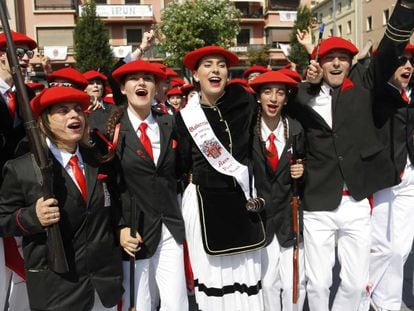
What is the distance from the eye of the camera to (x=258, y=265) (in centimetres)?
352

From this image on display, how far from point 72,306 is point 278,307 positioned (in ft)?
5.90

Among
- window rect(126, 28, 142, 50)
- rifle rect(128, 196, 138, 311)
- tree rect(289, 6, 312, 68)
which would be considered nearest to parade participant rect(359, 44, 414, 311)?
rifle rect(128, 196, 138, 311)

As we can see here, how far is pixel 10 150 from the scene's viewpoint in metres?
3.17

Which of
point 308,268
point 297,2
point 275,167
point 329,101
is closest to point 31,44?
point 275,167

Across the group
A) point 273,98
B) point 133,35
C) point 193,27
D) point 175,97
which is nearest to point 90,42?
point 193,27

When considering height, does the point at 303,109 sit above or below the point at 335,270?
above

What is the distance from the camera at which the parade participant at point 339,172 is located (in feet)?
11.5

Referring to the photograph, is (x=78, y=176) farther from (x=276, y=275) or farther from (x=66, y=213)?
(x=276, y=275)

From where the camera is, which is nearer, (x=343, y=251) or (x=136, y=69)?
(x=136, y=69)

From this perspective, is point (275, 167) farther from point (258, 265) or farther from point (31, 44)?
point (31, 44)

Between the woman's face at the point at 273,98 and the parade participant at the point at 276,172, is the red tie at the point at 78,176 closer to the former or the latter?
the parade participant at the point at 276,172

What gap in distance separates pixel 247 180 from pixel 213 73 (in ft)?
2.83

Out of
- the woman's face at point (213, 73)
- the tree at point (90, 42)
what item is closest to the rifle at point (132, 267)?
the woman's face at point (213, 73)

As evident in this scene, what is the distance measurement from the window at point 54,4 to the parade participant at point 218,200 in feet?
111
